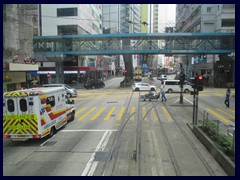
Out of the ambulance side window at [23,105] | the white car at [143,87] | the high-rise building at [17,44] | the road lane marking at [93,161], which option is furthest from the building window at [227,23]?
the ambulance side window at [23,105]

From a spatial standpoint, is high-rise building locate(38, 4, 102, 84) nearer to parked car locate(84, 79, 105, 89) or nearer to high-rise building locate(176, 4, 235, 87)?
parked car locate(84, 79, 105, 89)

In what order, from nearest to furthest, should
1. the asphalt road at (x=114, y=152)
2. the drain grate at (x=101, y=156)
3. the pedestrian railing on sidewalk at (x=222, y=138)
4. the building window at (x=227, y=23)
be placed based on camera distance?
the asphalt road at (x=114, y=152) < the pedestrian railing on sidewalk at (x=222, y=138) < the drain grate at (x=101, y=156) < the building window at (x=227, y=23)

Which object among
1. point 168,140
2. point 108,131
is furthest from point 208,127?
point 108,131

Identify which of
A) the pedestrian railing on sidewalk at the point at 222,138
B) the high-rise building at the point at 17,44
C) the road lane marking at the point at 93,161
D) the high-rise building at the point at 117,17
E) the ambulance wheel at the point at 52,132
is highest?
the high-rise building at the point at 117,17

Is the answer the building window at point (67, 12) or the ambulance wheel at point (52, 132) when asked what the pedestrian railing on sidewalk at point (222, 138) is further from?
the building window at point (67, 12)

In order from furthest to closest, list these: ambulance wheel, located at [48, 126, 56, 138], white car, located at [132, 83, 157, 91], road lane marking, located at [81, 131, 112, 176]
A: 1. white car, located at [132, 83, 157, 91]
2. ambulance wheel, located at [48, 126, 56, 138]
3. road lane marking, located at [81, 131, 112, 176]

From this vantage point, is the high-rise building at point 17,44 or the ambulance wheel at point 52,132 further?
the high-rise building at point 17,44

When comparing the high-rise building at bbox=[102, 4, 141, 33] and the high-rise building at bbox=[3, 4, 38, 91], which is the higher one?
the high-rise building at bbox=[102, 4, 141, 33]

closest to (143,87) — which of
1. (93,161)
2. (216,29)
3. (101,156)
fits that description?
(216,29)

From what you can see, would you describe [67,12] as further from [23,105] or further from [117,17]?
[117,17]

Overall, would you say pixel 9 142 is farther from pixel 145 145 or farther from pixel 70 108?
pixel 145 145

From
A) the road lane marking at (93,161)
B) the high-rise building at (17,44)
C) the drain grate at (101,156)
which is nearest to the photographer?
the road lane marking at (93,161)

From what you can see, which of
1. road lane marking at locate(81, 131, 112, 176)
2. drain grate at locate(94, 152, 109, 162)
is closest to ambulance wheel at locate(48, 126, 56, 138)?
road lane marking at locate(81, 131, 112, 176)

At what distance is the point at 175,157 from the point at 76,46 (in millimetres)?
44564
